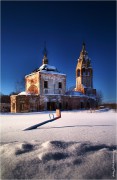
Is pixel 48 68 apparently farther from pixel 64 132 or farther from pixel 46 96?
pixel 64 132

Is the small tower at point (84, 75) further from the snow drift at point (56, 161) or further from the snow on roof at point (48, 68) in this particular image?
the snow drift at point (56, 161)

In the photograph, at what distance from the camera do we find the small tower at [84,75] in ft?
117

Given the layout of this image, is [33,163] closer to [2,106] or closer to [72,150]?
[72,150]

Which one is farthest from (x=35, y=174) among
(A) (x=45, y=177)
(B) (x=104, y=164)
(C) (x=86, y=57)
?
(C) (x=86, y=57)

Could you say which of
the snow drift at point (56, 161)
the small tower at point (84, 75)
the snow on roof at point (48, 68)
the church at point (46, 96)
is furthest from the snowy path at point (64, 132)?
the small tower at point (84, 75)

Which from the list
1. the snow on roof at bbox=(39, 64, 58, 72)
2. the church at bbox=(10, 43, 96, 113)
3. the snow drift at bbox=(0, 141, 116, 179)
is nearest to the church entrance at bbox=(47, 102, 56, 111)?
the church at bbox=(10, 43, 96, 113)

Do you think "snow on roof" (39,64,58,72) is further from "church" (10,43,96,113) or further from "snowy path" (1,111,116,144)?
"snowy path" (1,111,116,144)

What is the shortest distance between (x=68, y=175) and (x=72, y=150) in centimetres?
90

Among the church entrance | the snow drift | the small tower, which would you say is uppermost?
the small tower

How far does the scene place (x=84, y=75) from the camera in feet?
119

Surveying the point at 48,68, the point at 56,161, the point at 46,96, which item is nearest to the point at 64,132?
the point at 56,161

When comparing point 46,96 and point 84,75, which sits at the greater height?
point 84,75

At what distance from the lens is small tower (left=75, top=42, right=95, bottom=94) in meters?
35.7

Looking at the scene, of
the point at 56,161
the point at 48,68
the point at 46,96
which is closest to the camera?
the point at 56,161
